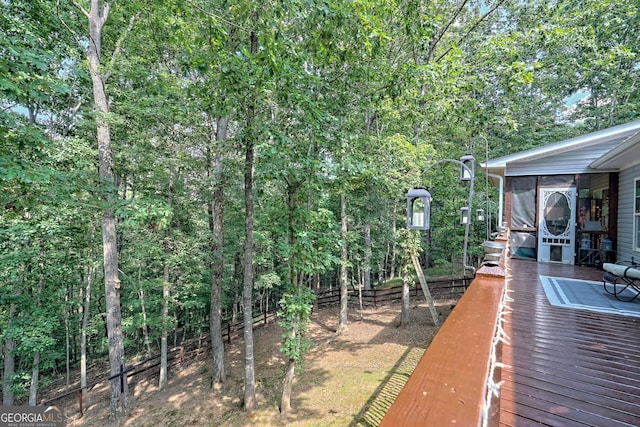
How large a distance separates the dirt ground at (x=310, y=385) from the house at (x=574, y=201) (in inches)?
180

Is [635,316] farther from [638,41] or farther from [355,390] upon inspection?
[638,41]

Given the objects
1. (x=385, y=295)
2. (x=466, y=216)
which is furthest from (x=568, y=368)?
(x=385, y=295)

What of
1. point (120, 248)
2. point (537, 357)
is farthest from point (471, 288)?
point (120, 248)

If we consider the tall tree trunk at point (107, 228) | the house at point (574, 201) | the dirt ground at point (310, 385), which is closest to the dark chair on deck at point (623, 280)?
the house at point (574, 201)

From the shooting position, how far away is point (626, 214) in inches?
234

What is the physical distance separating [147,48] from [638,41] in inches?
687

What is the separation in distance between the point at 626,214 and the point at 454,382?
26.7 ft

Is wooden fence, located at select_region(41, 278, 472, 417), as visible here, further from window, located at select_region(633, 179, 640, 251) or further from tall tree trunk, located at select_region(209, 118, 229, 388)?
window, located at select_region(633, 179, 640, 251)

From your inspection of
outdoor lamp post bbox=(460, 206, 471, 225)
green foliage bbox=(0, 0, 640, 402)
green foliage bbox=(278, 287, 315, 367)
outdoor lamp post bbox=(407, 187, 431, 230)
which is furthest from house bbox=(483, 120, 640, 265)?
green foliage bbox=(278, 287, 315, 367)

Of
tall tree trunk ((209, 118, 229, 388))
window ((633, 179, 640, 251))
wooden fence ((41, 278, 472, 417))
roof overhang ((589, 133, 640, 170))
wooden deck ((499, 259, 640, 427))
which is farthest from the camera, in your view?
wooden fence ((41, 278, 472, 417))

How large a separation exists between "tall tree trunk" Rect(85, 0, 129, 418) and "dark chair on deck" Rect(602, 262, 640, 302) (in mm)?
9961

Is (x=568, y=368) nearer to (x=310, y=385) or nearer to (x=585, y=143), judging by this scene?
(x=310, y=385)

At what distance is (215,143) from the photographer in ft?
23.0

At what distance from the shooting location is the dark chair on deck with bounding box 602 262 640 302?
389 centimetres
